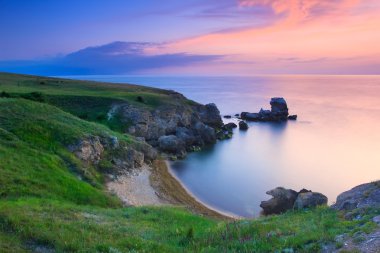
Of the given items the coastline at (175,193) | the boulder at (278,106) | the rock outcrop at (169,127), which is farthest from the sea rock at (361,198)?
the boulder at (278,106)

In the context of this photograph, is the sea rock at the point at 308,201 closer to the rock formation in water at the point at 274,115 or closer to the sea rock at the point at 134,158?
the sea rock at the point at 134,158

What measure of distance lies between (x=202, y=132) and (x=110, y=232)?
6071cm

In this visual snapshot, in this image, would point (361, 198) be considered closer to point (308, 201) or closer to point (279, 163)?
point (308, 201)

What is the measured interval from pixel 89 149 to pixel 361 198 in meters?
30.0

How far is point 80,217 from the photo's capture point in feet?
63.9

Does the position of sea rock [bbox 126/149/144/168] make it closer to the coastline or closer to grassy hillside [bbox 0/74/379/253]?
the coastline

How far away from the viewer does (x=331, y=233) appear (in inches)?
554

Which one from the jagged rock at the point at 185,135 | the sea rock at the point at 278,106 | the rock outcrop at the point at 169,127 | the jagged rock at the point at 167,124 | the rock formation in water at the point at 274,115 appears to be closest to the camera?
the rock outcrop at the point at 169,127

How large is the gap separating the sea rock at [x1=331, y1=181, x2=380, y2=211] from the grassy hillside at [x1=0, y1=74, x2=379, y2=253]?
98 centimetres

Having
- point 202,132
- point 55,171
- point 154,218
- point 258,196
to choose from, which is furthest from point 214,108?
point 154,218

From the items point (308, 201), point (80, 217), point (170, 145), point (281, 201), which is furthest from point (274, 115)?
point (80, 217)

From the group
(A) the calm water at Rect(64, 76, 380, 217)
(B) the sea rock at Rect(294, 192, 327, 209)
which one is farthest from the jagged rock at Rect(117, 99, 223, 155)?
(B) the sea rock at Rect(294, 192, 327, 209)

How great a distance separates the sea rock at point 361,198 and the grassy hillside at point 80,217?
98 cm

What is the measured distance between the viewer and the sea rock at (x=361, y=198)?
17859 mm
